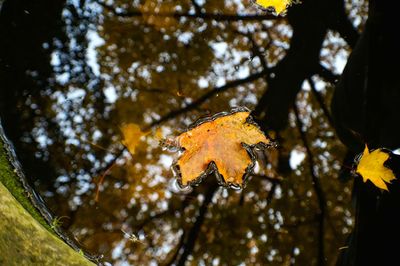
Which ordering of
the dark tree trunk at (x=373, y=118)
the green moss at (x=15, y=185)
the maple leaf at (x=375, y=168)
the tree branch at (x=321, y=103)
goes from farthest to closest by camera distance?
the tree branch at (x=321, y=103)
the maple leaf at (x=375, y=168)
the dark tree trunk at (x=373, y=118)
the green moss at (x=15, y=185)

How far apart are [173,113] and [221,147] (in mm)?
367

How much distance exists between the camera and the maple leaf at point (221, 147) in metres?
1.90

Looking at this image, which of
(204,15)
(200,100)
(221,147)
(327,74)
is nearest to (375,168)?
(327,74)

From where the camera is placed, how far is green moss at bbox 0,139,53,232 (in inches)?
66.9

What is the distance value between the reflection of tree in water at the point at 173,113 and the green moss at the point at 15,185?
11 centimetres

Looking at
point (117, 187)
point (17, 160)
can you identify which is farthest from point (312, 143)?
point (17, 160)

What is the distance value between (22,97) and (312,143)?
5.67 ft

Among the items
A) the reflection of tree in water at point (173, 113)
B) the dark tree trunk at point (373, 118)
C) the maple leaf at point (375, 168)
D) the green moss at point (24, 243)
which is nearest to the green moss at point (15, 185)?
the reflection of tree in water at point (173, 113)

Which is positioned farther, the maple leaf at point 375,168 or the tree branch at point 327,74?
the tree branch at point 327,74

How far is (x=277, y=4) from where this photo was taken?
7.23ft

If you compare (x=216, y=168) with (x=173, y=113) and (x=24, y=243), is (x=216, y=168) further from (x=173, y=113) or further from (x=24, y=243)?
(x=24, y=243)

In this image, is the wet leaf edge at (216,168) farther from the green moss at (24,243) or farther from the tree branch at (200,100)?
the green moss at (24,243)

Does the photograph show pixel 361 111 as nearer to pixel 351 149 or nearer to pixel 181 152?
pixel 351 149

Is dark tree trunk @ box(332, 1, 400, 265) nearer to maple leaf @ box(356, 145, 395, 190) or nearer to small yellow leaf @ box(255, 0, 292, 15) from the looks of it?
maple leaf @ box(356, 145, 395, 190)
